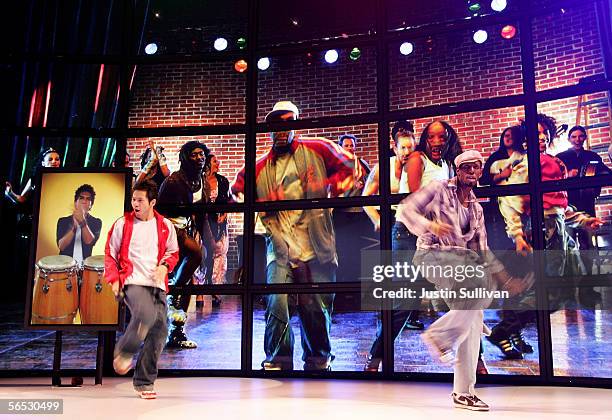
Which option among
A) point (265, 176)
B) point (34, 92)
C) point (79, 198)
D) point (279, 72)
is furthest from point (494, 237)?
point (34, 92)

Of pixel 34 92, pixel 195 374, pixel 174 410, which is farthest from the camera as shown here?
pixel 34 92

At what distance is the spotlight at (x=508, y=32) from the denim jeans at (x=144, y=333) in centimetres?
352

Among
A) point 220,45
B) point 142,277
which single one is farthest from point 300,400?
point 220,45

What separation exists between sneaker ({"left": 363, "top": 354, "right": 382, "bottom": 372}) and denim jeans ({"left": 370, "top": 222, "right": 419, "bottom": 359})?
2 cm

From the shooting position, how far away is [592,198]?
4727 millimetres

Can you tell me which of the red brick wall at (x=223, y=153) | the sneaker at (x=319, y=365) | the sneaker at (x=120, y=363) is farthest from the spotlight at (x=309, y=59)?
the sneaker at (x=120, y=363)

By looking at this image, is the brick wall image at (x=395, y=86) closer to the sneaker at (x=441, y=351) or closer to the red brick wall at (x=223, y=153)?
the red brick wall at (x=223, y=153)

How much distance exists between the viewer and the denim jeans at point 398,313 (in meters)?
5.20

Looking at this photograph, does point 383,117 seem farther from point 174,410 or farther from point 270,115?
point 174,410

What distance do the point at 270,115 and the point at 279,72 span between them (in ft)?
1.40

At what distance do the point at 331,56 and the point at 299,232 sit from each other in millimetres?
1679

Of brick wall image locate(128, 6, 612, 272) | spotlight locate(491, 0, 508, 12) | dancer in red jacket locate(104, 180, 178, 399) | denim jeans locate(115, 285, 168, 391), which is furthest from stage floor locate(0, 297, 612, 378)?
spotlight locate(491, 0, 508, 12)

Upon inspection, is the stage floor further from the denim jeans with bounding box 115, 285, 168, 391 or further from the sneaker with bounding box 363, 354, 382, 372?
the denim jeans with bounding box 115, 285, 168, 391

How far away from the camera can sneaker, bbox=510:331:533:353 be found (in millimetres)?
4859
